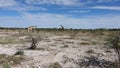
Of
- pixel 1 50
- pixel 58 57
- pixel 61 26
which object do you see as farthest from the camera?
pixel 61 26

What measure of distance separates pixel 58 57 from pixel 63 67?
74.4 inches

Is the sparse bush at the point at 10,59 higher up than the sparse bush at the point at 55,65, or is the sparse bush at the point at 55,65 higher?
the sparse bush at the point at 10,59

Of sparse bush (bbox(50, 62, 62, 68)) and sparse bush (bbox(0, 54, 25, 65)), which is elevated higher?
sparse bush (bbox(0, 54, 25, 65))

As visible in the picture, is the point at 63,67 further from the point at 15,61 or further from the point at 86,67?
the point at 15,61

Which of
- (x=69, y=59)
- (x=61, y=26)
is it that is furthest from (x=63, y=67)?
(x=61, y=26)

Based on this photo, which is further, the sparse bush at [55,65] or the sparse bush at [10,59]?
the sparse bush at [10,59]

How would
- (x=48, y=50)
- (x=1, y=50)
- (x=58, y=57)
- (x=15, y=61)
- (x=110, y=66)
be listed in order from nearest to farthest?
1. (x=110, y=66)
2. (x=15, y=61)
3. (x=58, y=57)
4. (x=1, y=50)
5. (x=48, y=50)

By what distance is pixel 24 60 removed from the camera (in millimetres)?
14852

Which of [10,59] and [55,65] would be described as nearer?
[55,65]

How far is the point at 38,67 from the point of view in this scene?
13.6 m

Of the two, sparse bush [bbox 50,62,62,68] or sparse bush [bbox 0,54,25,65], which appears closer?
sparse bush [bbox 50,62,62,68]

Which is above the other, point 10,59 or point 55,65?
point 10,59

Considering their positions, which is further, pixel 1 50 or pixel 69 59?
pixel 1 50

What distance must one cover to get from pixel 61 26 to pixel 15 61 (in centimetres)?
2654
